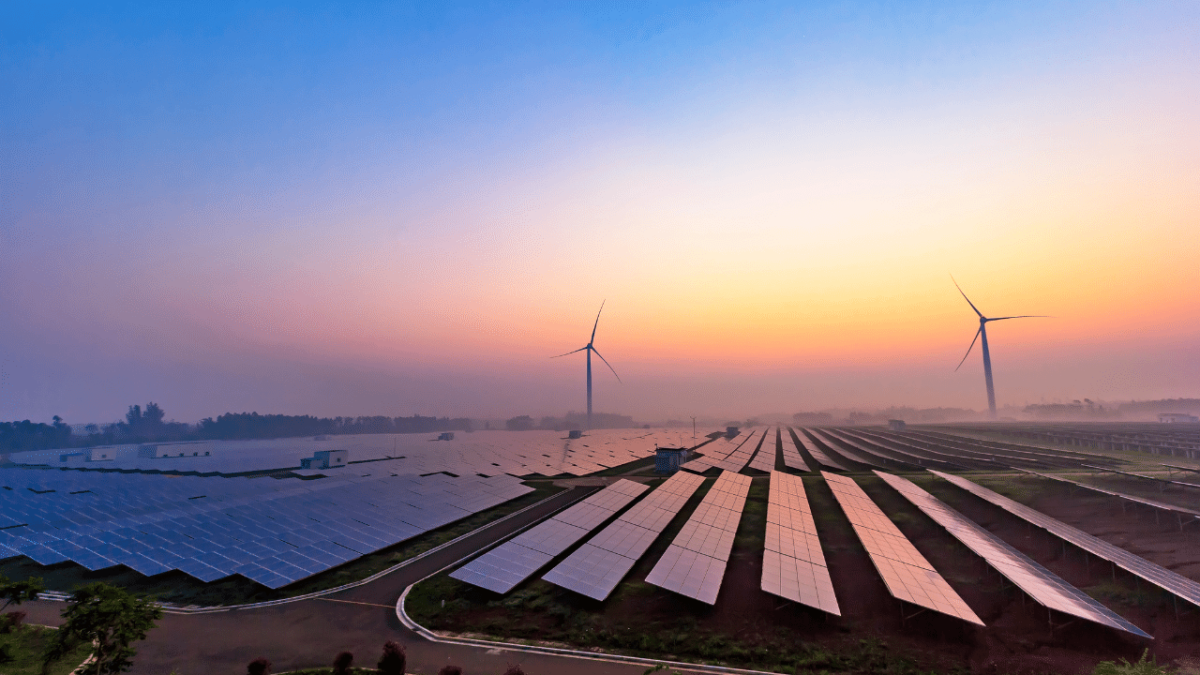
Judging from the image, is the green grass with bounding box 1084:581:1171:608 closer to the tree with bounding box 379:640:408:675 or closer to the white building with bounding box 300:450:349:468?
the tree with bounding box 379:640:408:675

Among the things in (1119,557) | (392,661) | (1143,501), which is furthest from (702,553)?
(1143,501)

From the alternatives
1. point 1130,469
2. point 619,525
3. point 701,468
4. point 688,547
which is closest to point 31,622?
point 619,525

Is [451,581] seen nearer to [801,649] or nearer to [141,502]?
[801,649]

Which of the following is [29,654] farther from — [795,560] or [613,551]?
[795,560]

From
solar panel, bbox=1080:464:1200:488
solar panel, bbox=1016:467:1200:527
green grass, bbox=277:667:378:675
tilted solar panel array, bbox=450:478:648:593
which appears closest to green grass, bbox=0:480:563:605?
tilted solar panel array, bbox=450:478:648:593

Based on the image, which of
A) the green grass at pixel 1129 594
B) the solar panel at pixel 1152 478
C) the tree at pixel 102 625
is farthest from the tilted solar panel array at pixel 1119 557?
the tree at pixel 102 625

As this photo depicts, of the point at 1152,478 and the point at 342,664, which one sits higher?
the point at 342,664

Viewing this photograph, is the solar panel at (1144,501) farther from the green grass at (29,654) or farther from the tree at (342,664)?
the green grass at (29,654)
